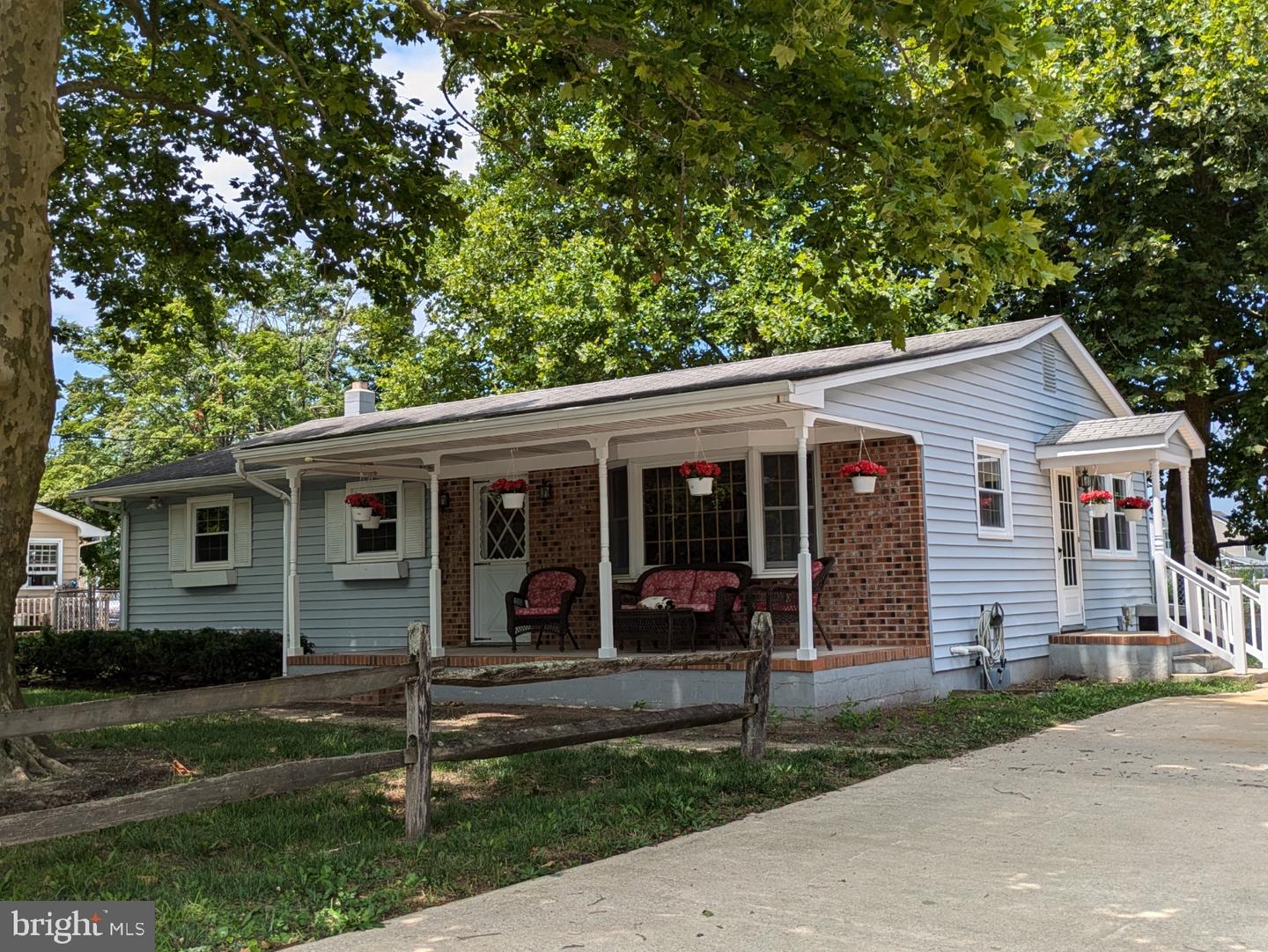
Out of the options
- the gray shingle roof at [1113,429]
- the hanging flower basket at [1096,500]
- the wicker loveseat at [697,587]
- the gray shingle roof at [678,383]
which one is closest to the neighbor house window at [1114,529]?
the hanging flower basket at [1096,500]

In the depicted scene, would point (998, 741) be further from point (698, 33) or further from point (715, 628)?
point (698, 33)

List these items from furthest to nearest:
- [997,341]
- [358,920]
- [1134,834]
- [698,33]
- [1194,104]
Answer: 1. [1194,104]
2. [997,341]
3. [698,33]
4. [1134,834]
5. [358,920]

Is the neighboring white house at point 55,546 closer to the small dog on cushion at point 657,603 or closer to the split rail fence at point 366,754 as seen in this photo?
the small dog on cushion at point 657,603

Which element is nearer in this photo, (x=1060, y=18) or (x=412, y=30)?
(x=412, y=30)

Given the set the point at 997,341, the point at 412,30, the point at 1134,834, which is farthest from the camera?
the point at 997,341

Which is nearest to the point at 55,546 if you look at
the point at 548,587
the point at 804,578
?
the point at 548,587

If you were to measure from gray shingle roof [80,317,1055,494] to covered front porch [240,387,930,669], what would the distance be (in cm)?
28

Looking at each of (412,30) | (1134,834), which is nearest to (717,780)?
(1134,834)

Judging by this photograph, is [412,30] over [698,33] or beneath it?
over

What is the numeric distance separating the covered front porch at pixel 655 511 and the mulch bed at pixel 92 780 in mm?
4423

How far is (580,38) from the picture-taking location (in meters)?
8.09

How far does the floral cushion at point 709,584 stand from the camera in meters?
12.3

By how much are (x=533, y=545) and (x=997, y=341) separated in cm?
617

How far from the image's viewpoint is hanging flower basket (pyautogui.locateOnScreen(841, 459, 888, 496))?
36.6 ft
